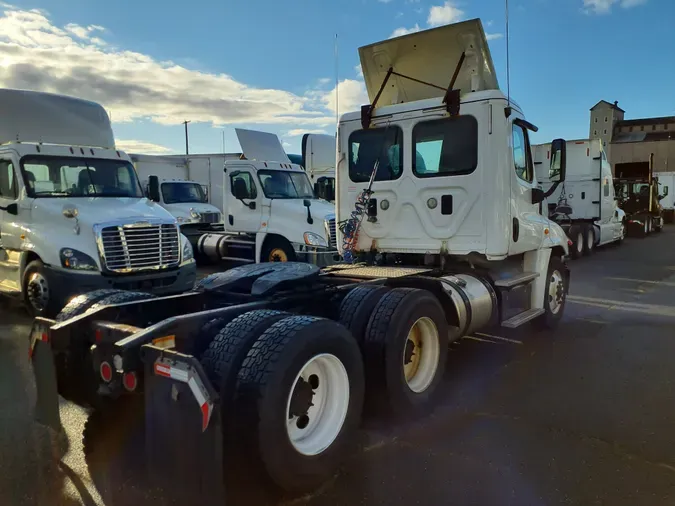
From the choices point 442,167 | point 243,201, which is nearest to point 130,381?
point 442,167

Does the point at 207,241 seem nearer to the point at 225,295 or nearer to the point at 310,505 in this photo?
the point at 225,295

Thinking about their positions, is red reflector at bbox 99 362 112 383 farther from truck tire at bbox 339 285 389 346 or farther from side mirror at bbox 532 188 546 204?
side mirror at bbox 532 188 546 204

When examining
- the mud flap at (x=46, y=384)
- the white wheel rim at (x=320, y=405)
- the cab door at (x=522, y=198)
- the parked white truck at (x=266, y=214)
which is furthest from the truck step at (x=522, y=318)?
the parked white truck at (x=266, y=214)

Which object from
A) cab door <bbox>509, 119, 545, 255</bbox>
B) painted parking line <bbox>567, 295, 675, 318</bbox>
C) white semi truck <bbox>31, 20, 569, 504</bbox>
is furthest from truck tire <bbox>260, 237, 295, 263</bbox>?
cab door <bbox>509, 119, 545, 255</bbox>

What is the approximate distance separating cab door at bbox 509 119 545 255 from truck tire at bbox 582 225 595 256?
12.2 m

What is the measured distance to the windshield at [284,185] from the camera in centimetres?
1237

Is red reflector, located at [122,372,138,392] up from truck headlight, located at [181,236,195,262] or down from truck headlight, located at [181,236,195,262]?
down

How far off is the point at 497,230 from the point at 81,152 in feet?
22.6

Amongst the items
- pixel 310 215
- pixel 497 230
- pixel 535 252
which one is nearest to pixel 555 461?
pixel 497 230

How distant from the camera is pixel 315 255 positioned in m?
10.8

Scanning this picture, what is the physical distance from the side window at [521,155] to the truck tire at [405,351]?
2.38m

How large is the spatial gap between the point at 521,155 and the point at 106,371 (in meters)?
5.06

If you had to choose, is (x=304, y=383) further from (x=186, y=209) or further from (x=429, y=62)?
(x=186, y=209)

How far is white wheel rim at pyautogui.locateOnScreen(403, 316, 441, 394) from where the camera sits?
4588 mm
